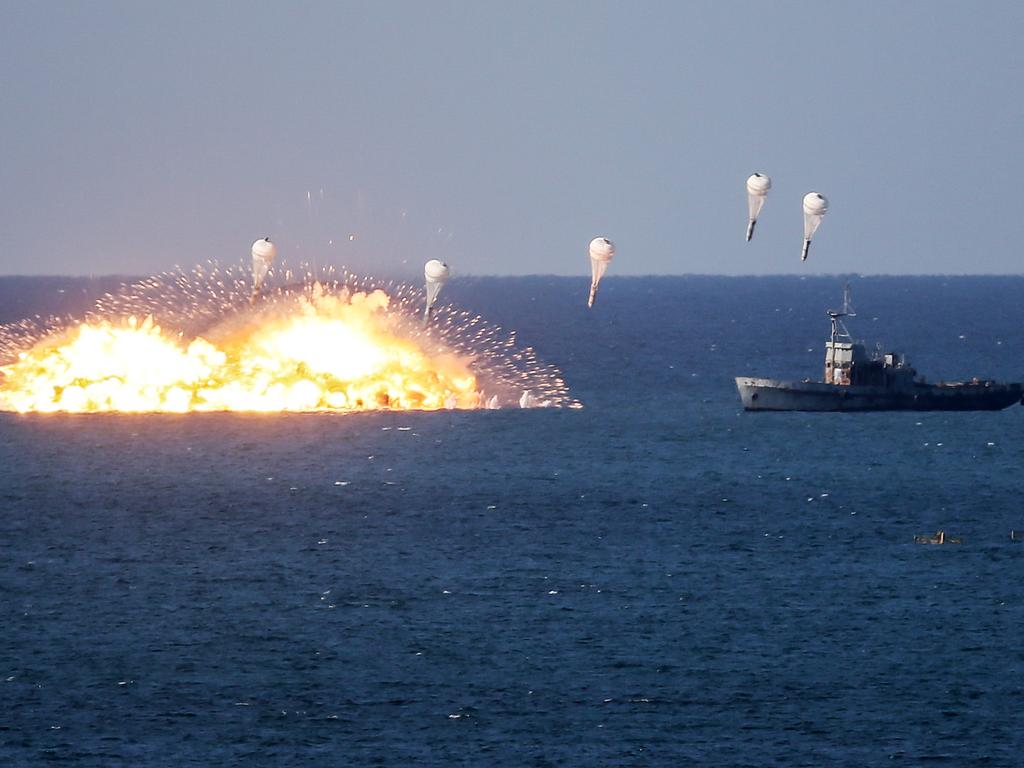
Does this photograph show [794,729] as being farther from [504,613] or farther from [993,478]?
[993,478]

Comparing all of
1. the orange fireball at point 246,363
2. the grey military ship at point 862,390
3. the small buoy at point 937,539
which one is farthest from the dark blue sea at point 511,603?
the orange fireball at point 246,363

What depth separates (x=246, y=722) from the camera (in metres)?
68.9

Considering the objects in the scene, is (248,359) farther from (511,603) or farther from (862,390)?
(511,603)

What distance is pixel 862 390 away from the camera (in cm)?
16625

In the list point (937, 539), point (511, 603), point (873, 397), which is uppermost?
point (873, 397)

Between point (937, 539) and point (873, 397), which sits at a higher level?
point (873, 397)

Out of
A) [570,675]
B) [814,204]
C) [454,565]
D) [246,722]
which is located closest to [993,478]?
[814,204]

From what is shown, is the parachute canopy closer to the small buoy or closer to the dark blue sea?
the dark blue sea

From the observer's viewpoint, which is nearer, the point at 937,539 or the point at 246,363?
the point at 937,539

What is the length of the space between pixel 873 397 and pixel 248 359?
57.4m

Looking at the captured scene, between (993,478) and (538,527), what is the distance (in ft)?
133

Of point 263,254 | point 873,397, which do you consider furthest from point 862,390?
point 263,254

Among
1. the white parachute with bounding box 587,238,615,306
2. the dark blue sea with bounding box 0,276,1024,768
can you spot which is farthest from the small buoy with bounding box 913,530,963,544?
the white parachute with bounding box 587,238,615,306

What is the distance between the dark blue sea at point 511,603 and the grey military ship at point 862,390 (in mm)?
11739
